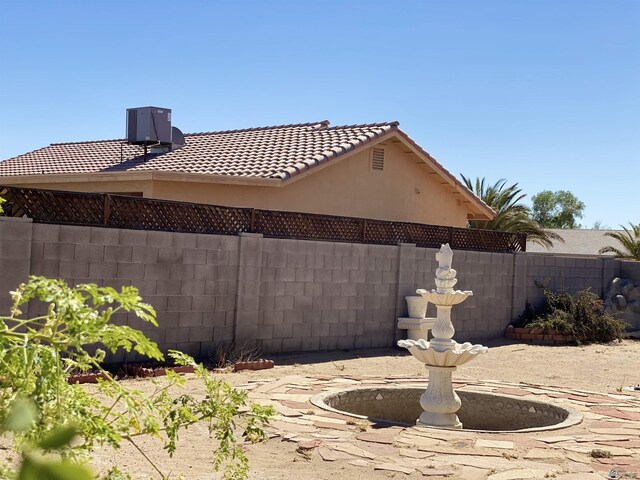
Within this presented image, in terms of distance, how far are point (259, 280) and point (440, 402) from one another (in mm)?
5028

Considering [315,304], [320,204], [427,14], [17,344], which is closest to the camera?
[17,344]

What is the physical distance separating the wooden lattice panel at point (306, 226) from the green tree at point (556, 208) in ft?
218

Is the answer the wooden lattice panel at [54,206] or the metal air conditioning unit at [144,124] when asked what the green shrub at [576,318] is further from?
the wooden lattice panel at [54,206]

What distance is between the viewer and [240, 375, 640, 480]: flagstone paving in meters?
7.71

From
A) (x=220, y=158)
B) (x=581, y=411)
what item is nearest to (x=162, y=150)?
(x=220, y=158)

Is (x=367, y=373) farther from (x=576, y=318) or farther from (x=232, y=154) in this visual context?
(x=232, y=154)

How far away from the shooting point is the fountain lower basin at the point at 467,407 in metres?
11.4

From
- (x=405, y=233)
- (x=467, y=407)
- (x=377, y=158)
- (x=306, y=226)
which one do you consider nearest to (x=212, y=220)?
(x=306, y=226)

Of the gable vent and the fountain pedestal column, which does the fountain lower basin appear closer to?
the fountain pedestal column

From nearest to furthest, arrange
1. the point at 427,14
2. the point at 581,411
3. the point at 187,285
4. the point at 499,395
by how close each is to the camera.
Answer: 1. the point at 581,411
2. the point at 499,395
3. the point at 187,285
4. the point at 427,14

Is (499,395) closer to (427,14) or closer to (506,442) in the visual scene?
(506,442)

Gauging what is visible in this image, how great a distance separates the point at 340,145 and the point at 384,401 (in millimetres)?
9698

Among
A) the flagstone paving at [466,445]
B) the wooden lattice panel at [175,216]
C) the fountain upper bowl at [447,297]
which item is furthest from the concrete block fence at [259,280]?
the fountain upper bowl at [447,297]

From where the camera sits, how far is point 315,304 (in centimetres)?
1562
